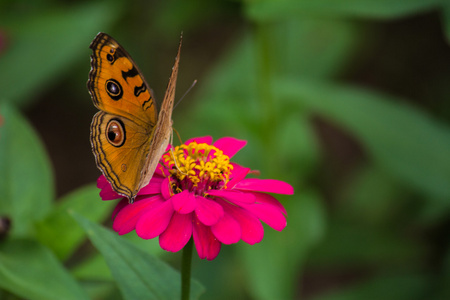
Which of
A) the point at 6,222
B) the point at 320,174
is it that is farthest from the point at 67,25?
the point at 6,222

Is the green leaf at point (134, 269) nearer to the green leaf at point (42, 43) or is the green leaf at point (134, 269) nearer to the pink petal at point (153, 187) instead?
the pink petal at point (153, 187)

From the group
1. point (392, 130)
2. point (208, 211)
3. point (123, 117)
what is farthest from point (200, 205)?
point (392, 130)

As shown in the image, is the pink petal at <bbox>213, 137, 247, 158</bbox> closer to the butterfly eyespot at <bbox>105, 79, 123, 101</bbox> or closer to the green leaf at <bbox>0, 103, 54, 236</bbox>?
the butterfly eyespot at <bbox>105, 79, 123, 101</bbox>

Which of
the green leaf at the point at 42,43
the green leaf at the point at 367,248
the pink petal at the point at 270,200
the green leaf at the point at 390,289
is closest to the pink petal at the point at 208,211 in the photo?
the pink petal at the point at 270,200

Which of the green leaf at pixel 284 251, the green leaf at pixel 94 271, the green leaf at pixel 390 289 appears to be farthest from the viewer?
the green leaf at pixel 390 289

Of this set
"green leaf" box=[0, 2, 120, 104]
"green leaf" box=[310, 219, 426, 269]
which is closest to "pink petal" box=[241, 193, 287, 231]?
"green leaf" box=[310, 219, 426, 269]

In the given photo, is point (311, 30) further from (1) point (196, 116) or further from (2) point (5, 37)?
(2) point (5, 37)

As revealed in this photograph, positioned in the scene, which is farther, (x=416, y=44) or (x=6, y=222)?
(x=416, y=44)
